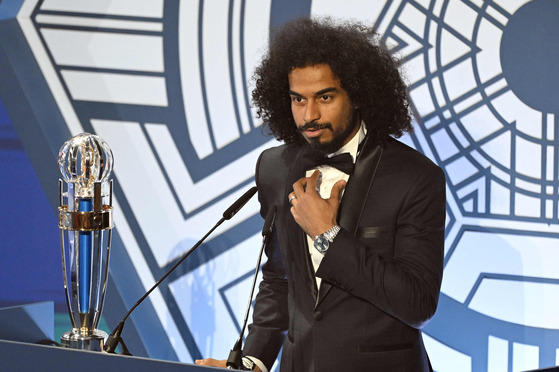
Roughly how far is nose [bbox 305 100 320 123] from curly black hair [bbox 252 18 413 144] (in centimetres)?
13

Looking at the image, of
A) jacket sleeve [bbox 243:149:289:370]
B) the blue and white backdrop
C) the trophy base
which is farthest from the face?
the blue and white backdrop

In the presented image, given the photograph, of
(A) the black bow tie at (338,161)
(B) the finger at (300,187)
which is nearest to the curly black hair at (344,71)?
(A) the black bow tie at (338,161)

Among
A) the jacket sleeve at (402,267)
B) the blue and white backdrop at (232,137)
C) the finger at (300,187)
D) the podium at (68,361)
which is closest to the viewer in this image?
the podium at (68,361)

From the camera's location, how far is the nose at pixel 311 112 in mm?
1744

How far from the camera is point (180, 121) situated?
10.1 ft

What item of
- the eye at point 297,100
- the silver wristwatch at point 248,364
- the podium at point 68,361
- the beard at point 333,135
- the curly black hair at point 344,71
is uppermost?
the curly black hair at point 344,71

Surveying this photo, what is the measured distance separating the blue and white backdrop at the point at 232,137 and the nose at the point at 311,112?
1035 millimetres

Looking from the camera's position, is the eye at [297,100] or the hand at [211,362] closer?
the hand at [211,362]

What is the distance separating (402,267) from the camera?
63.7 inches

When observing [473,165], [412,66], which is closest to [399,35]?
[412,66]

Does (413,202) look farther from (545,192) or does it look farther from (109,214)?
(545,192)

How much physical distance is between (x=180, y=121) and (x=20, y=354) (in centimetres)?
190

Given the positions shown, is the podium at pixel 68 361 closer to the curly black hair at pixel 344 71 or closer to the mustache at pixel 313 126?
the mustache at pixel 313 126

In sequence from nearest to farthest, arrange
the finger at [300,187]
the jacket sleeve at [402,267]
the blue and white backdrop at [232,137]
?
the jacket sleeve at [402,267] < the finger at [300,187] < the blue and white backdrop at [232,137]
